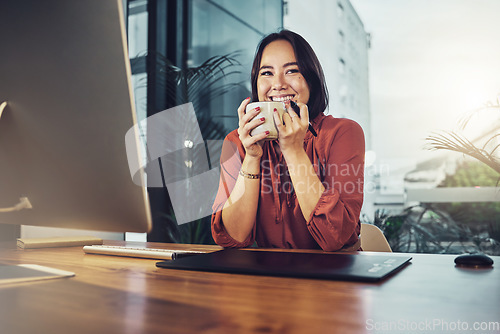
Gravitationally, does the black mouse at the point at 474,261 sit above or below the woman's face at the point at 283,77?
below

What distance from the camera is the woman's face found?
1.45 meters

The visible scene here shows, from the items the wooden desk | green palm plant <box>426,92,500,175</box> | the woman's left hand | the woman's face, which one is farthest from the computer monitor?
green palm plant <box>426,92,500,175</box>

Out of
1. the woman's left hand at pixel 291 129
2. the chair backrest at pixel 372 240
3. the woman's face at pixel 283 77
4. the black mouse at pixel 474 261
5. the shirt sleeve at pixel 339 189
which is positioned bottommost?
the chair backrest at pixel 372 240

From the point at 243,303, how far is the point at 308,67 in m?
1.13

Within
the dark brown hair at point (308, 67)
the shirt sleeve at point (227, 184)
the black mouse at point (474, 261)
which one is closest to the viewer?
the black mouse at point (474, 261)

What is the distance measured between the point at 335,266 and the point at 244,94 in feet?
8.10

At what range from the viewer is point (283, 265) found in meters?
0.65

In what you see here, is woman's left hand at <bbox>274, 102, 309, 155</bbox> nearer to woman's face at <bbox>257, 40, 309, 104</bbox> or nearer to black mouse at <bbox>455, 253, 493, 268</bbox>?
woman's face at <bbox>257, 40, 309, 104</bbox>

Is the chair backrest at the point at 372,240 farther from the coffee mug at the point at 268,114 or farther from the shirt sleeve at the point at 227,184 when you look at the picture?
the coffee mug at the point at 268,114

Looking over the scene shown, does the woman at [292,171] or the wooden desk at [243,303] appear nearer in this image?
the wooden desk at [243,303]

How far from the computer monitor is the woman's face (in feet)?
3.18

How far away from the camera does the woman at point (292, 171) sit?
1.12m

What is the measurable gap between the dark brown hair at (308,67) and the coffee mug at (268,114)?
389 millimetres

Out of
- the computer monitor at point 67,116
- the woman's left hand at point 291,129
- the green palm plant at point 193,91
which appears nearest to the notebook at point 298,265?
the computer monitor at point 67,116
